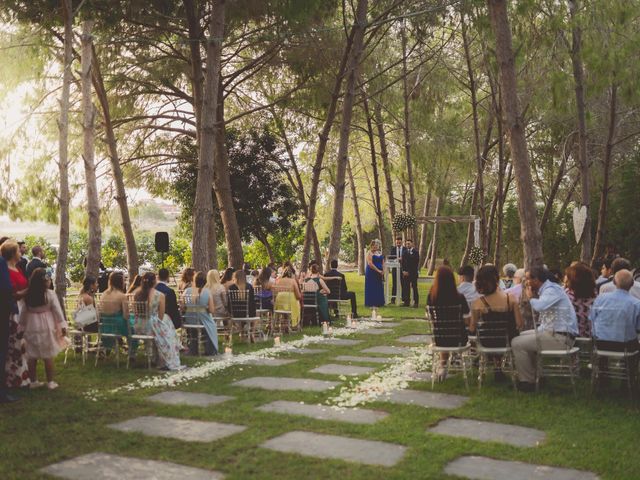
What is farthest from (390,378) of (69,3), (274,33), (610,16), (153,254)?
(153,254)

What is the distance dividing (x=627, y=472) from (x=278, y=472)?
2.31 m

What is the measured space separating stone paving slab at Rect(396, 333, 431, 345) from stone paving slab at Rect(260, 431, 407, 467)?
564cm

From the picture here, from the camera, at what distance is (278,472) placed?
4.77 m

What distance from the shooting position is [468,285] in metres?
9.25

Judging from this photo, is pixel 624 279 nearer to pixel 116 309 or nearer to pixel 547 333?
pixel 547 333

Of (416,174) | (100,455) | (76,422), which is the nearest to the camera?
(100,455)

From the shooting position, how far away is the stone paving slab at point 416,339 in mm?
11234

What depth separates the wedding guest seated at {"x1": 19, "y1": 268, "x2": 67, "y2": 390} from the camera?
772cm

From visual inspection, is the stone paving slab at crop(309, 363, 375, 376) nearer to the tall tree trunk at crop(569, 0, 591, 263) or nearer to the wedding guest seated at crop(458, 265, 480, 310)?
the wedding guest seated at crop(458, 265, 480, 310)

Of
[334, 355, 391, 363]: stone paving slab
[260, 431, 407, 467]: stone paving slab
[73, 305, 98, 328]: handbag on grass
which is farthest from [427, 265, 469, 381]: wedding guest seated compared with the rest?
[73, 305, 98, 328]: handbag on grass

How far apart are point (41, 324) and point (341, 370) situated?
3.45 meters

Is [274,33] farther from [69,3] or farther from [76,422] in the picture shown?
[76,422]

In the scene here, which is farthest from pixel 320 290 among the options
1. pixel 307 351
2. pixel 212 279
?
pixel 307 351

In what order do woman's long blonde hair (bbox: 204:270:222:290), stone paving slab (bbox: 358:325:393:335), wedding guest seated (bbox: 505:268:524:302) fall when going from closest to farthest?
wedding guest seated (bbox: 505:268:524:302)
woman's long blonde hair (bbox: 204:270:222:290)
stone paving slab (bbox: 358:325:393:335)
